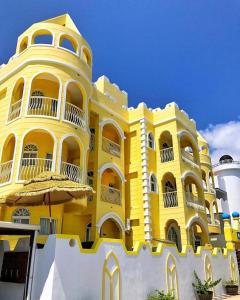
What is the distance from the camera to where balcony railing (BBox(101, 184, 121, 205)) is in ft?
55.8

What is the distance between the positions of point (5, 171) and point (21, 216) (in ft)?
7.87

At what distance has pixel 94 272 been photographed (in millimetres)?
8484

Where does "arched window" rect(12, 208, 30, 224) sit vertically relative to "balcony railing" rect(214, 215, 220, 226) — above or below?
below

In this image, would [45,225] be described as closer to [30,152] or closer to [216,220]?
[30,152]

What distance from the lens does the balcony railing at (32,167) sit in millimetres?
13127

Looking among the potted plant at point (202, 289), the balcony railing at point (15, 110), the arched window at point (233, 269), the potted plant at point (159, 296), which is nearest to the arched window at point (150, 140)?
the arched window at point (233, 269)

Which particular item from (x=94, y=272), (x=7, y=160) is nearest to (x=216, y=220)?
(x=7, y=160)

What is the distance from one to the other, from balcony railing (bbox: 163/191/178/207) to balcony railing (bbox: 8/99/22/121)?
1087 centimetres

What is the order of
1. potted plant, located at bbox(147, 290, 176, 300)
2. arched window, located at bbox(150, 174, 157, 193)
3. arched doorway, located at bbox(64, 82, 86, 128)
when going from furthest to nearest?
arched window, located at bbox(150, 174, 157, 193) → arched doorway, located at bbox(64, 82, 86, 128) → potted plant, located at bbox(147, 290, 176, 300)

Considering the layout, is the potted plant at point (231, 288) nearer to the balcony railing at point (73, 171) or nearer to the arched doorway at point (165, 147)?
the arched doorway at point (165, 147)

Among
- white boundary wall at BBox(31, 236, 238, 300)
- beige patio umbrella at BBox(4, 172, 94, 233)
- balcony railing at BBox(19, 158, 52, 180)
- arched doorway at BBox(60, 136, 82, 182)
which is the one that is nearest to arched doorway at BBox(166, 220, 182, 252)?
white boundary wall at BBox(31, 236, 238, 300)

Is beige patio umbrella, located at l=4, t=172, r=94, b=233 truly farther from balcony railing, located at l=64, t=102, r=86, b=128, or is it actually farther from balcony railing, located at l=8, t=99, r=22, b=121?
balcony railing, located at l=8, t=99, r=22, b=121

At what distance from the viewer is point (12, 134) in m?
14.2

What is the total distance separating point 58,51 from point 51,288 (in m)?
12.5
